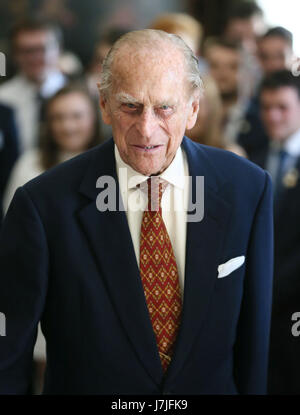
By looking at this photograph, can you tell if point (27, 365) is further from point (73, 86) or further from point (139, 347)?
point (73, 86)

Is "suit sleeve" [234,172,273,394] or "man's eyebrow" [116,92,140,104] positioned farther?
"suit sleeve" [234,172,273,394]

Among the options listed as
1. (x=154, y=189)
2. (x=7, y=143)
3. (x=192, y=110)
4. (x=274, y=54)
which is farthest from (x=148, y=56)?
(x=274, y=54)

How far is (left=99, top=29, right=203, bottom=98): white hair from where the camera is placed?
2.98ft

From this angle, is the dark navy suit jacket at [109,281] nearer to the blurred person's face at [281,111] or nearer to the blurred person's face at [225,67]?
the blurred person's face at [281,111]

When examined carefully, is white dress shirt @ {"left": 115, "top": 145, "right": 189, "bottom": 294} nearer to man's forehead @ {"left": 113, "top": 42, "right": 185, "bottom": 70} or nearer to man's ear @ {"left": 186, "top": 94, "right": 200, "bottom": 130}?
man's ear @ {"left": 186, "top": 94, "right": 200, "bottom": 130}

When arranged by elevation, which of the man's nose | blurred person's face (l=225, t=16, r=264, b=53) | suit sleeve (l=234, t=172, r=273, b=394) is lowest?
suit sleeve (l=234, t=172, r=273, b=394)

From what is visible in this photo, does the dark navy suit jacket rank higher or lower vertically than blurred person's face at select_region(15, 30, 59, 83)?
lower

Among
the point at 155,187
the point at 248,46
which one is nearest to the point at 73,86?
the point at 155,187

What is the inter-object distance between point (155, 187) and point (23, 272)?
263 mm

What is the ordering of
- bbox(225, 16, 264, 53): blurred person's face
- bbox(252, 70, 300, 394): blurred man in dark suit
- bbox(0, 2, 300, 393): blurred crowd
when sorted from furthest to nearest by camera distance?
bbox(225, 16, 264, 53): blurred person's face, bbox(0, 2, 300, 393): blurred crowd, bbox(252, 70, 300, 394): blurred man in dark suit

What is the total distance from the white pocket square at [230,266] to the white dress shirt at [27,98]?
1.43m

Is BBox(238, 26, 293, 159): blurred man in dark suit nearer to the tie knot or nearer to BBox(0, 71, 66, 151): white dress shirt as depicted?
BBox(0, 71, 66, 151): white dress shirt

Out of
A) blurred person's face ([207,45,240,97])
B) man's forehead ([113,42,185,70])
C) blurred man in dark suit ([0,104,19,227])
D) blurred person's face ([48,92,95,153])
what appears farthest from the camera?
blurred person's face ([207,45,240,97])

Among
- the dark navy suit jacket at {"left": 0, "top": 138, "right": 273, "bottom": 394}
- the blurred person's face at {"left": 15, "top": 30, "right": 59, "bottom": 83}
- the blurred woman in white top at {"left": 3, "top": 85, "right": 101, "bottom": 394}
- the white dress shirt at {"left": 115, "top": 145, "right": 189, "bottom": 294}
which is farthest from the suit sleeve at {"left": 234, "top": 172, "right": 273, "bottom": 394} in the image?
the blurred person's face at {"left": 15, "top": 30, "right": 59, "bottom": 83}
